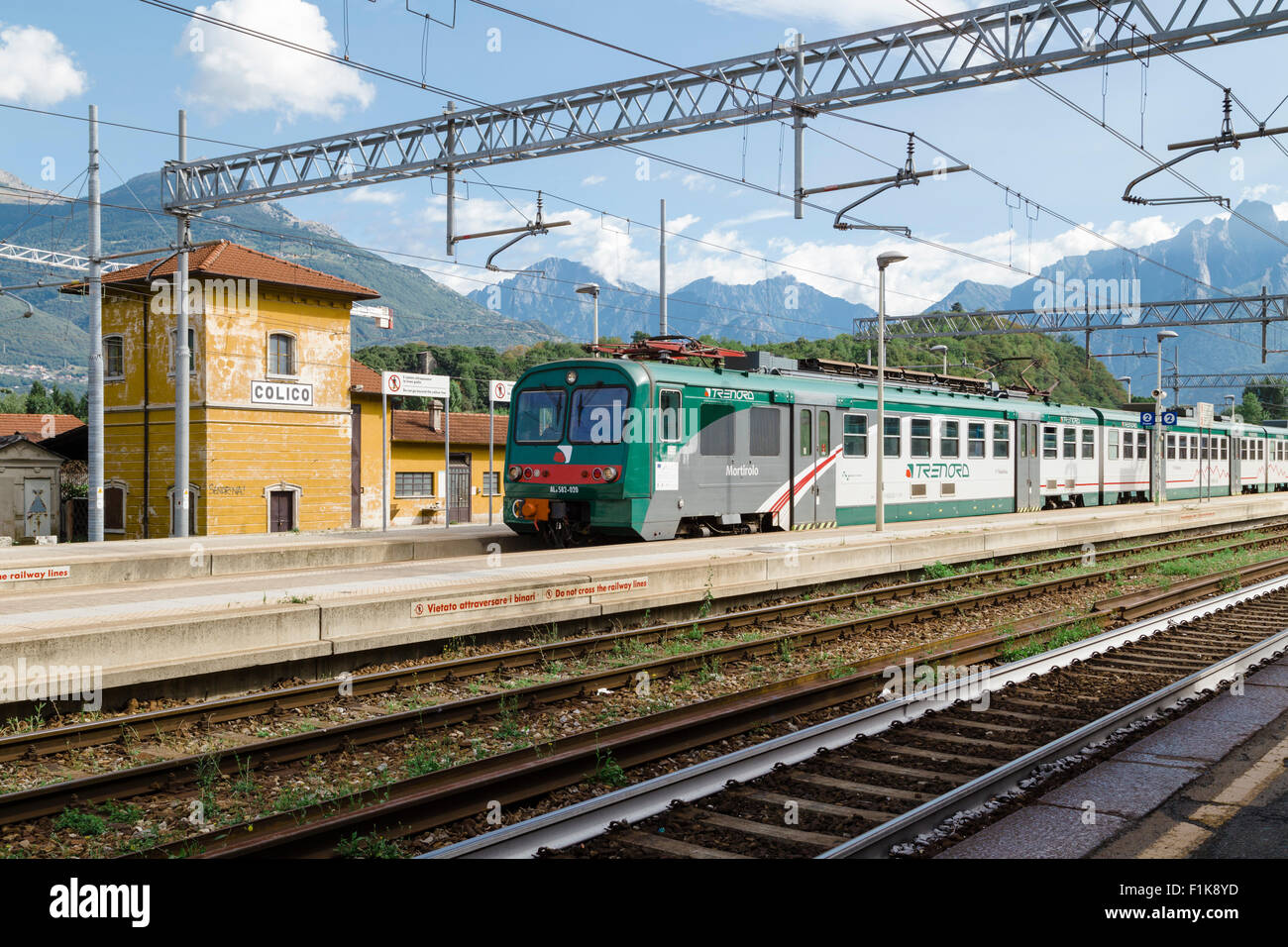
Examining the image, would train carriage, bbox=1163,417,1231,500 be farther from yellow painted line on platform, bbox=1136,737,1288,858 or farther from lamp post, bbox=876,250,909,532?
yellow painted line on platform, bbox=1136,737,1288,858

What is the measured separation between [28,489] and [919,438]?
27185 mm

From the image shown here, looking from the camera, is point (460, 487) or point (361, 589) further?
point (460, 487)

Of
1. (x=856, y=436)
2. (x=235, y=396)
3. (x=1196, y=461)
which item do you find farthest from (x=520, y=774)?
(x=1196, y=461)

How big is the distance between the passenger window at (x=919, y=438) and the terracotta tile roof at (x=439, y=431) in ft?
69.0

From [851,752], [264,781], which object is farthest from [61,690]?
[851,752]

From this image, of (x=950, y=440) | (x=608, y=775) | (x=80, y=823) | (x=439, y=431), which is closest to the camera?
(x=80, y=823)

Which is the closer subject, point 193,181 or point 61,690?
point 61,690

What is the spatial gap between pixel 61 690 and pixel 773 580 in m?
9.08

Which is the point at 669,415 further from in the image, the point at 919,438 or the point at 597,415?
the point at 919,438

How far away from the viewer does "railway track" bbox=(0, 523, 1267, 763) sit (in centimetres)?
771

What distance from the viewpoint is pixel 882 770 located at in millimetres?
6898

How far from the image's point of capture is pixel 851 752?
24.1 ft

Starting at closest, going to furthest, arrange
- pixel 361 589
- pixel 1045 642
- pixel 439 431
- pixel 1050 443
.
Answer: pixel 1045 642 < pixel 361 589 < pixel 1050 443 < pixel 439 431

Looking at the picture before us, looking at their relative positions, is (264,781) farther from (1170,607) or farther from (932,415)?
(932,415)
